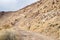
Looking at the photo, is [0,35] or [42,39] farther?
[42,39]

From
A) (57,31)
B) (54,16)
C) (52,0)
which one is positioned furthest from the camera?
(52,0)

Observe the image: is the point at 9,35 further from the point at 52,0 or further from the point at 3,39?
the point at 52,0

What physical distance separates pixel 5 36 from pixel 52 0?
25129mm

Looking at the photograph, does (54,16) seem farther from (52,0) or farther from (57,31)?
(52,0)

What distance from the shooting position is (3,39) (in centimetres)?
1229

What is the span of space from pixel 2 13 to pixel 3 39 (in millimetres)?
58966

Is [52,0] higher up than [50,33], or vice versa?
[52,0]

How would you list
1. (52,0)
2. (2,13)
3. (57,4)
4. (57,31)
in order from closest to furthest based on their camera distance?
1. (57,31)
2. (57,4)
3. (52,0)
4. (2,13)

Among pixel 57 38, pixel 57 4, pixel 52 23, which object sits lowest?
pixel 57 38

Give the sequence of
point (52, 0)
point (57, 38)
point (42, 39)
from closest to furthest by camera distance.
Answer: point (42, 39)
point (57, 38)
point (52, 0)

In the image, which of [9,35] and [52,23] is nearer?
[9,35]

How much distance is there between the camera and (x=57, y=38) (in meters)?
19.9

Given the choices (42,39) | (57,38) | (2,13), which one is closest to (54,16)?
(57,38)

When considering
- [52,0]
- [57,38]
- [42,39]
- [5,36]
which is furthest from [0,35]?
[52,0]
